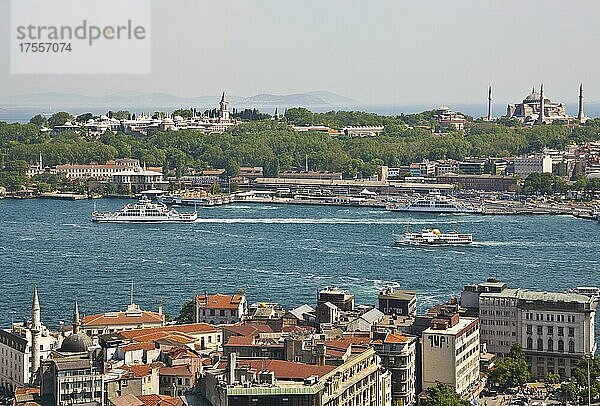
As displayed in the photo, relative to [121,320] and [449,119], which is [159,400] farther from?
[449,119]

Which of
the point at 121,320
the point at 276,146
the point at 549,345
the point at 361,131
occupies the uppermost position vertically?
the point at 361,131

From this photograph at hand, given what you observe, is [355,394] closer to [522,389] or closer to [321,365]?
[321,365]

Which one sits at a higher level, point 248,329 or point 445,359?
point 248,329

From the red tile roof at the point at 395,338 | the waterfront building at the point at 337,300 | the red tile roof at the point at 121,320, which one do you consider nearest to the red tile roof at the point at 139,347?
the red tile roof at the point at 121,320

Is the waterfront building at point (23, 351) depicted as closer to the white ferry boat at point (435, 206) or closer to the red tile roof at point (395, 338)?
the red tile roof at point (395, 338)

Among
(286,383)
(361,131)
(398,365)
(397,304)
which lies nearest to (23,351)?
(286,383)

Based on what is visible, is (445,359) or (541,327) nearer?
(445,359)
